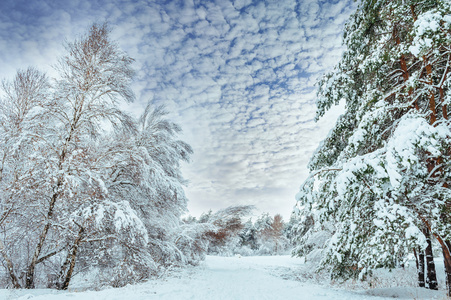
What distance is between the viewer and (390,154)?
12.3ft

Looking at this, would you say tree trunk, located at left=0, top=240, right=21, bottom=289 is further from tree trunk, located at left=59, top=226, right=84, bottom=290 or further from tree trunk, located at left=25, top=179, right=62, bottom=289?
tree trunk, located at left=59, top=226, right=84, bottom=290

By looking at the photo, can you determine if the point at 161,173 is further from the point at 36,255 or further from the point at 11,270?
the point at 11,270

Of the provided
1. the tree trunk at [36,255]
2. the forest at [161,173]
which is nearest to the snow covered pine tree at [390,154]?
the forest at [161,173]

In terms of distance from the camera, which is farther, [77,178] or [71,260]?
[71,260]

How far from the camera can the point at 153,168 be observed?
8.27m

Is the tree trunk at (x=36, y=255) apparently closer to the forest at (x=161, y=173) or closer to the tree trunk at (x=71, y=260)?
the forest at (x=161, y=173)

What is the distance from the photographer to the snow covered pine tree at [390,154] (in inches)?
153

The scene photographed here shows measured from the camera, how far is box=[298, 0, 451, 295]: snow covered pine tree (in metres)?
3.89

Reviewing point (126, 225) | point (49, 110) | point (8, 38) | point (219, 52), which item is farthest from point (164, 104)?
point (126, 225)

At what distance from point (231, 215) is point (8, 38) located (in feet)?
42.5

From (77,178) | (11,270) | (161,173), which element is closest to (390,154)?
(161,173)

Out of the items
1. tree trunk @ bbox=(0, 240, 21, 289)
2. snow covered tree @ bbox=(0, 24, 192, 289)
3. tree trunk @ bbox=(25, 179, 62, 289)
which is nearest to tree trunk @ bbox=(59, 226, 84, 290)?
snow covered tree @ bbox=(0, 24, 192, 289)

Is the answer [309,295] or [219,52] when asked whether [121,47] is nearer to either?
[219,52]

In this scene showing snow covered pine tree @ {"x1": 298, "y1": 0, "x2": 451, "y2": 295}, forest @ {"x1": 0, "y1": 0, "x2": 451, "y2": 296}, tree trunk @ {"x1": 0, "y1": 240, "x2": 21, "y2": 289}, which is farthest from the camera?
tree trunk @ {"x1": 0, "y1": 240, "x2": 21, "y2": 289}
